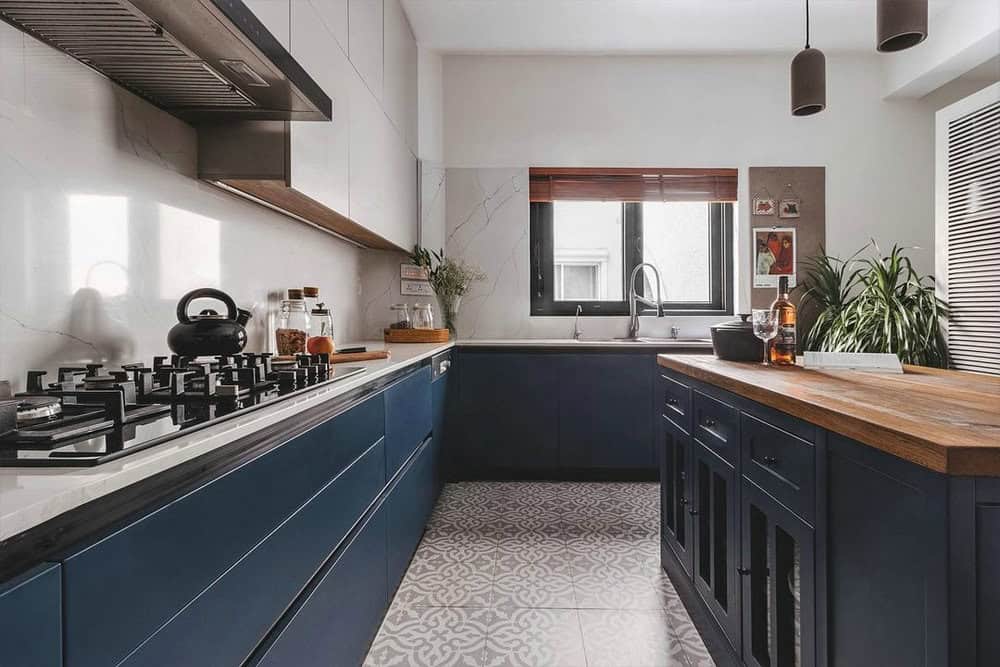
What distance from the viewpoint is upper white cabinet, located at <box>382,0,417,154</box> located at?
2939 mm

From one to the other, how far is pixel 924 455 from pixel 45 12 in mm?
1669

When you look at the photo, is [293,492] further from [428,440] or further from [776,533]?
[428,440]

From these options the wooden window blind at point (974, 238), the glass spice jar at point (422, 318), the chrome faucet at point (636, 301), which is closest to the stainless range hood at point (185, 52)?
the glass spice jar at point (422, 318)

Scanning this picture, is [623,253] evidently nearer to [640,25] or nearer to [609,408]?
[609,408]

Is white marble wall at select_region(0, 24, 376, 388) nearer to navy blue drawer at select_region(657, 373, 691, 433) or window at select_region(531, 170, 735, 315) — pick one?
navy blue drawer at select_region(657, 373, 691, 433)

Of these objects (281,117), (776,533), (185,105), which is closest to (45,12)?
(185,105)

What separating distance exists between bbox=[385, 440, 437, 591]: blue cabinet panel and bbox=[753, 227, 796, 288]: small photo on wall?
2.68 meters

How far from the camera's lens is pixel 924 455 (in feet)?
2.49

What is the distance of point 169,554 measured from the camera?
706 millimetres

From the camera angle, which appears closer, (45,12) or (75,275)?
(45,12)

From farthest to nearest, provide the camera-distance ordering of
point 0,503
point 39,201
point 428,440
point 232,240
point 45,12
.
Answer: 1. point 428,440
2. point 232,240
3. point 39,201
4. point 45,12
5. point 0,503

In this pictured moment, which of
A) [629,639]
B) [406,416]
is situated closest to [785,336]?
[629,639]

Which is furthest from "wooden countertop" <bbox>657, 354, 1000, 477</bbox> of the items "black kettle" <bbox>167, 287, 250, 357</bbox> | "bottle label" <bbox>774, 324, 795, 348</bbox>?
"black kettle" <bbox>167, 287, 250, 357</bbox>

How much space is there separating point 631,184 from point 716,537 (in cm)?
294
